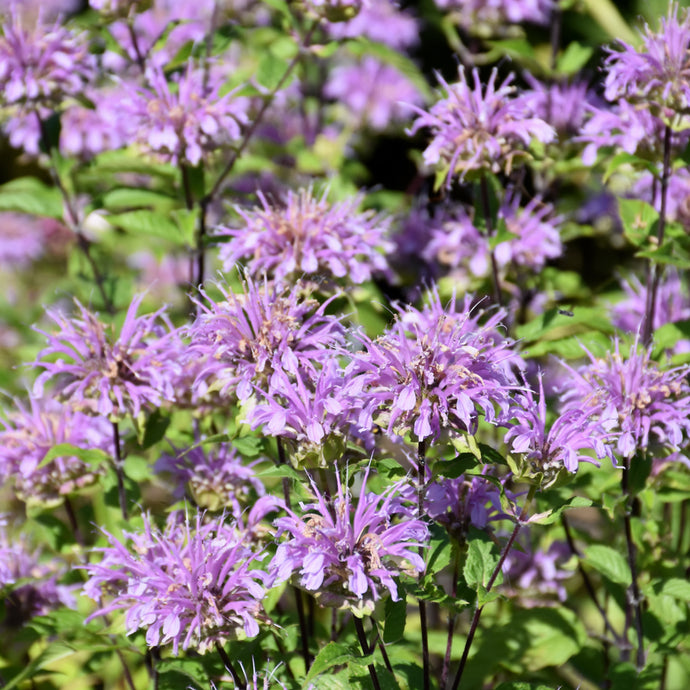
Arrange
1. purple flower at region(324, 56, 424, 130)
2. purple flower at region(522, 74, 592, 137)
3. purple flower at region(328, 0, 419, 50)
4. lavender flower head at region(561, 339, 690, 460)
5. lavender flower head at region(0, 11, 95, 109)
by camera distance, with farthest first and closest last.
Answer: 1. purple flower at region(328, 0, 419, 50)
2. purple flower at region(324, 56, 424, 130)
3. purple flower at region(522, 74, 592, 137)
4. lavender flower head at region(0, 11, 95, 109)
5. lavender flower head at region(561, 339, 690, 460)

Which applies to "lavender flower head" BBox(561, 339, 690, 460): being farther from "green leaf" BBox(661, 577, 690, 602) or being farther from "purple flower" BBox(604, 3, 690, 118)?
"purple flower" BBox(604, 3, 690, 118)

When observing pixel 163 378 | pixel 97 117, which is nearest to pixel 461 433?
pixel 163 378

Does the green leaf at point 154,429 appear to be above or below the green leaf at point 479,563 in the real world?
above

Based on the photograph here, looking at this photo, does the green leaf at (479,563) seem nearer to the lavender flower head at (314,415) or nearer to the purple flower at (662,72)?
the lavender flower head at (314,415)

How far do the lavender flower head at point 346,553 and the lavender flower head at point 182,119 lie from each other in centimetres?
99

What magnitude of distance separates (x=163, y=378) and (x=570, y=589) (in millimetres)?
1542

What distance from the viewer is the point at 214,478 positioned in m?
1.73

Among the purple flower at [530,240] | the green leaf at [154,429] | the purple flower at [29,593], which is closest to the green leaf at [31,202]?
the green leaf at [154,429]

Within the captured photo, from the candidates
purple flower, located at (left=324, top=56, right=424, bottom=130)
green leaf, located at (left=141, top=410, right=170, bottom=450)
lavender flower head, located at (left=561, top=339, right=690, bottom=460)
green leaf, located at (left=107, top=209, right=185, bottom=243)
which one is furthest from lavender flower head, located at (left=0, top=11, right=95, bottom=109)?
lavender flower head, located at (left=561, top=339, right=690, bottom=460)

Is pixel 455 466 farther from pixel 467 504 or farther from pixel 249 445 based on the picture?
pixel 249 445

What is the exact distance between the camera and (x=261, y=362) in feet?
4.66

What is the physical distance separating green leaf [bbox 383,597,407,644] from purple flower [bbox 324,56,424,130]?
89.8 inches

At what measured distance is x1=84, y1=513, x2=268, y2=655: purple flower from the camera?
133cm

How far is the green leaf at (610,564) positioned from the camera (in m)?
1.73
